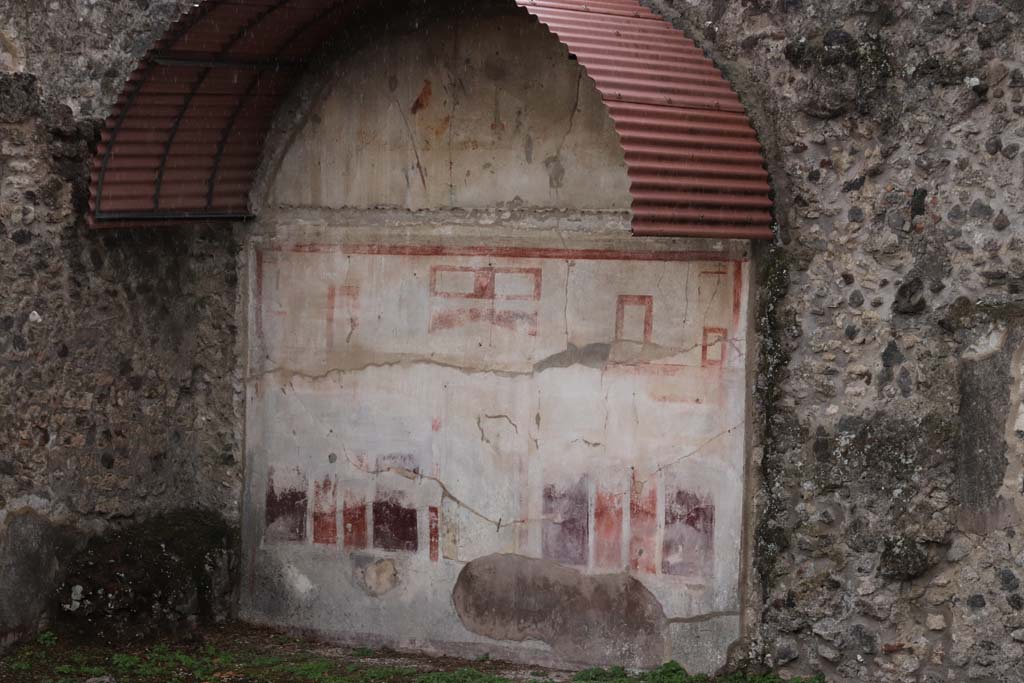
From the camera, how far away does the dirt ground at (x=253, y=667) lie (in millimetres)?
5996

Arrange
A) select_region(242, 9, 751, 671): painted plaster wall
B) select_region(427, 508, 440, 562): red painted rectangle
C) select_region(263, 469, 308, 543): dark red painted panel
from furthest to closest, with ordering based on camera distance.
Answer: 1. select_region(263, 469, 308, 543): dark red painted panel
2. select_region(427, 508, 440, 562): red painted rectangle
3. select_region(242, 9, 751, 671): painted plaster wall

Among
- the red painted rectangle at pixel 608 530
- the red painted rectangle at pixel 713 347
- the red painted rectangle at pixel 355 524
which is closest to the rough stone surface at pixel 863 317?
the red painted rectangle at pixel 713 347

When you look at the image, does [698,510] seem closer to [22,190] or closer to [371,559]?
[371,559]

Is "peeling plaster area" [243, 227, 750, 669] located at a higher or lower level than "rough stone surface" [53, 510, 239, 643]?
higher

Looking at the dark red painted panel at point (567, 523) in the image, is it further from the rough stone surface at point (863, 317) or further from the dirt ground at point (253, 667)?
the rough stone surface at point (863, 317)

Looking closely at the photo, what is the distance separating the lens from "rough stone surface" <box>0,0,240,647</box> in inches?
243

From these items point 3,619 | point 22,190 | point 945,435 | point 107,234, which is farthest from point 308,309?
point 945,435

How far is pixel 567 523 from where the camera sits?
617cm

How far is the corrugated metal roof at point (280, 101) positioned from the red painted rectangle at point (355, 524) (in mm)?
1458

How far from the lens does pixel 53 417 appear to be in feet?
20.8

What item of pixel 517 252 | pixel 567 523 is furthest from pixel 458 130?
pixel 567 523

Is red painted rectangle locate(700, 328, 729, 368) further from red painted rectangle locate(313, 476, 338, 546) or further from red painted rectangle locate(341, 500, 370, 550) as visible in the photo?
red painted rectangle locate(313, 476, 338, 546)

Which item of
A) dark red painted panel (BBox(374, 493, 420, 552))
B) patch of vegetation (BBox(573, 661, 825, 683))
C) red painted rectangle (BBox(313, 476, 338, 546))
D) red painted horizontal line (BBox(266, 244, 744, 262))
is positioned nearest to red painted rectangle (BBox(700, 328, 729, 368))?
red painted horizontal line (BBox(266, 244, 744, 262))

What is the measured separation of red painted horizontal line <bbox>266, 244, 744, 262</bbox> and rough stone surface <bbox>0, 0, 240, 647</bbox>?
1.92 ft
